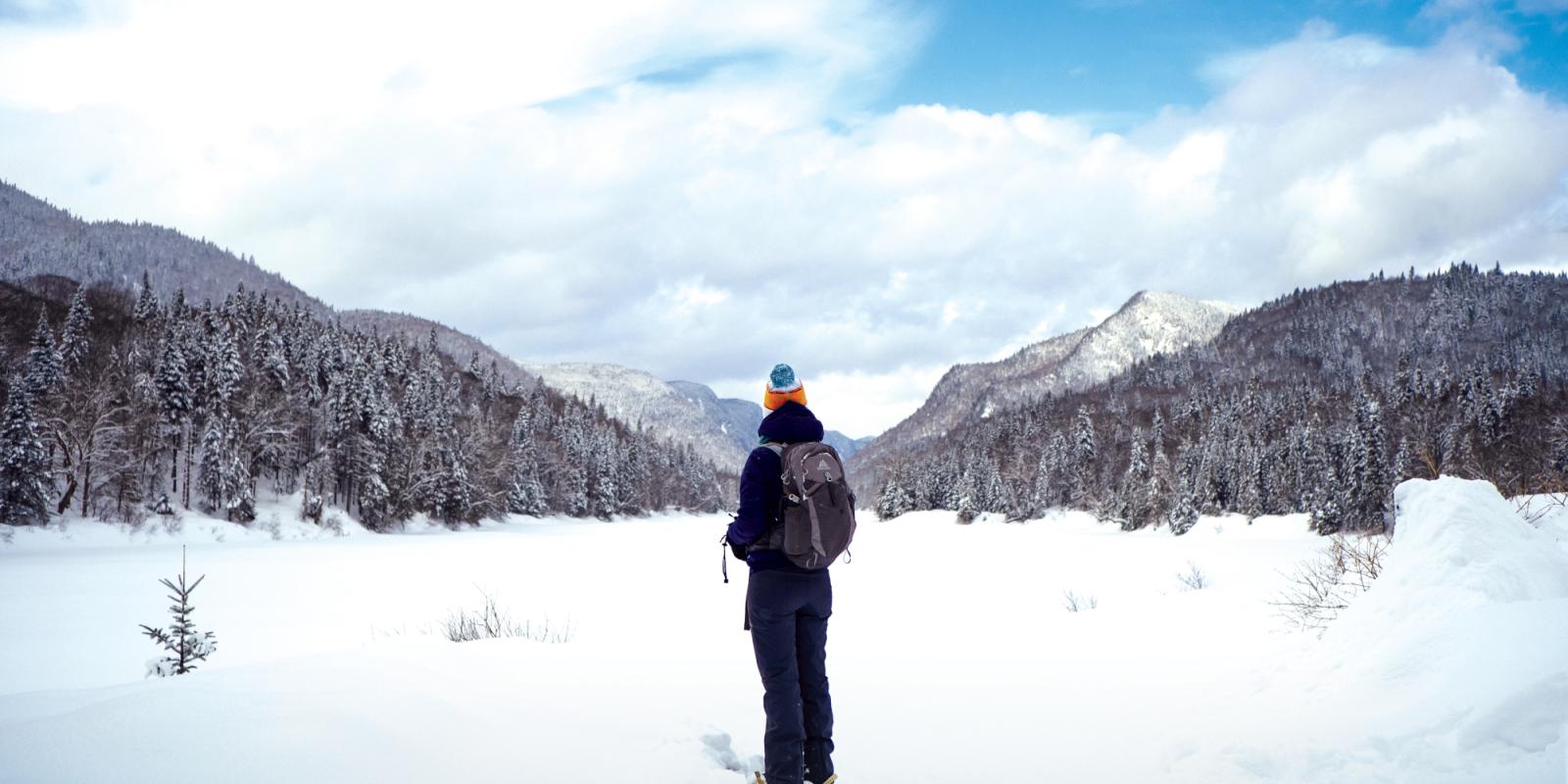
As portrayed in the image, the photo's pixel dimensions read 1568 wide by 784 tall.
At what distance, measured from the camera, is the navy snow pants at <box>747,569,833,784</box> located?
14.9ft

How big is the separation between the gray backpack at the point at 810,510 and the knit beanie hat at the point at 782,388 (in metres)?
0.34

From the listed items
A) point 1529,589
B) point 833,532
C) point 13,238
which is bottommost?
point 1529,589

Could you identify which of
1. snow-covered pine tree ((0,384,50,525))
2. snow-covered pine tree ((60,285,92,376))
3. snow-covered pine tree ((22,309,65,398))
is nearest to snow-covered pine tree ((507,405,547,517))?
snow-covered pine tree ((60,285,92,376))

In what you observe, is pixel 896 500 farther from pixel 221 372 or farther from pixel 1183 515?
pixel 221 372

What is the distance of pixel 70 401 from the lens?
41719 mm

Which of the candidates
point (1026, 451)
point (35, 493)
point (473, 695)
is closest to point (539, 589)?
point (473, 695)

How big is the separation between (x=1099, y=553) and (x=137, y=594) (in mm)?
37252

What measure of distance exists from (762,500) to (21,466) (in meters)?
46.8

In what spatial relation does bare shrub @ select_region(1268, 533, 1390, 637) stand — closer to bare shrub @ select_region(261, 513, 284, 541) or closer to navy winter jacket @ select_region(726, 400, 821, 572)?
navy winter jacket @ select_region(726, 400, 821, 572)

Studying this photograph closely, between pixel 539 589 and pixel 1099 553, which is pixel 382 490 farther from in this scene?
pixel 1099 553

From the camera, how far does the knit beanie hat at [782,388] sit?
16.4ft

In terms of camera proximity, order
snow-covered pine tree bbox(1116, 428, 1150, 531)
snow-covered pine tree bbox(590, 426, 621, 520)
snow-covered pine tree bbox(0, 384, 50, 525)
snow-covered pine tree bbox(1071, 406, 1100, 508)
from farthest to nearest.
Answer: snow-covered pine tree bbox(590, 426, 621, 520) → snow-covered pine tree bbox(1071, 406, 1100, 508) → snow-covered pine tree bbox(1116, 428, 1150, 531) → snow-covered pine tree bbox(0, 384, 50, 525)

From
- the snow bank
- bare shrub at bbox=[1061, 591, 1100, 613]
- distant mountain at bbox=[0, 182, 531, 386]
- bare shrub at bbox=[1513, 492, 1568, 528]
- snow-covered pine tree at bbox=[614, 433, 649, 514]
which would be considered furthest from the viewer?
distant mountain at bbox=[0, 182, 531, 386]

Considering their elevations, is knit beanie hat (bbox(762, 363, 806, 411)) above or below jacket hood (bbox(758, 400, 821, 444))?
above
